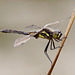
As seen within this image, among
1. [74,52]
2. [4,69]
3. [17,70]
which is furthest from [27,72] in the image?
[74,52]

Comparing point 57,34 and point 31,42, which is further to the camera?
point 31,42

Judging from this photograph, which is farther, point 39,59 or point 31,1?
point 31,1

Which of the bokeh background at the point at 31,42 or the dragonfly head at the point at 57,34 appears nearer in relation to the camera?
the dragonfly head at the point at 57,34

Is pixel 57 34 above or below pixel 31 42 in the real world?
above

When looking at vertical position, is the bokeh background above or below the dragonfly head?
below

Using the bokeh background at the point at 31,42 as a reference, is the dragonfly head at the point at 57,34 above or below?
above

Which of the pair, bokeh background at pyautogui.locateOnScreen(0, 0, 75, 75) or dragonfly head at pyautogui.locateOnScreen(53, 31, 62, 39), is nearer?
dragonfly head at pyautogui.locateOnScreen(53, 31, 62, 39)

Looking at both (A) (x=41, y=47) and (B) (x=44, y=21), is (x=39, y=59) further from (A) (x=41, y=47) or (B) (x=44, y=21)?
(B) (x=44, y=21)

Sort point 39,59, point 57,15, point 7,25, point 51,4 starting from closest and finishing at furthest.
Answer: point 39,59 < point 7,25 < point 57,15 < point 51,4
